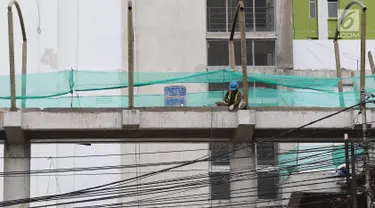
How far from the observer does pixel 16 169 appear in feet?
87.5

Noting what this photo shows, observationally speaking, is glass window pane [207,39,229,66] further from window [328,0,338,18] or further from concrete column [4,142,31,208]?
concrete column [4,142,31,208]

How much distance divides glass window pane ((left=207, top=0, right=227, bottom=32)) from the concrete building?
125 inches

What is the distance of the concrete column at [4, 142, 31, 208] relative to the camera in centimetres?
2658

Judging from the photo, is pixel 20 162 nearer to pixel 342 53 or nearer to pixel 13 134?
pixel 13 134

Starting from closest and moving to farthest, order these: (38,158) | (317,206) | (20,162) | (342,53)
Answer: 1. (20,162)
2. (317,206)
3. (38,158)
4. (342,53)

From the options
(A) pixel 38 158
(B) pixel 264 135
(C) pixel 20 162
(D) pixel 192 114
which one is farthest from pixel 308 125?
(A) pixel 38 158

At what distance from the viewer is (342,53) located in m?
42.4

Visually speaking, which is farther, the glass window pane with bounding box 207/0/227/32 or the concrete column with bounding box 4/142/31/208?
the glass window pane with bounding box 207/0/227/32

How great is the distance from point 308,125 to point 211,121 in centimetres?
260

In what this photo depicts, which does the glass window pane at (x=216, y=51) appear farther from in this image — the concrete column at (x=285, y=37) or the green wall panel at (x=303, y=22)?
the green wall panel at (x=303, y=22)

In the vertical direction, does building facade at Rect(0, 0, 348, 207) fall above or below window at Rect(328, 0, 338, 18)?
below

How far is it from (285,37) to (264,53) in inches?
59.4

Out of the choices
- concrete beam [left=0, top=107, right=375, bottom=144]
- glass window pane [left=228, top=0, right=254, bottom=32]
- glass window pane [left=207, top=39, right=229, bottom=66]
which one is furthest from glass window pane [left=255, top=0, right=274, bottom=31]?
concrete beam [left=0, top=107, right=375, bottom=144]

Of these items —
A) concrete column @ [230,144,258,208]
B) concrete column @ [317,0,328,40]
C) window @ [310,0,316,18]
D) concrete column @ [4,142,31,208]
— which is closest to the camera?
concrete column @ [4,142,31,208]
